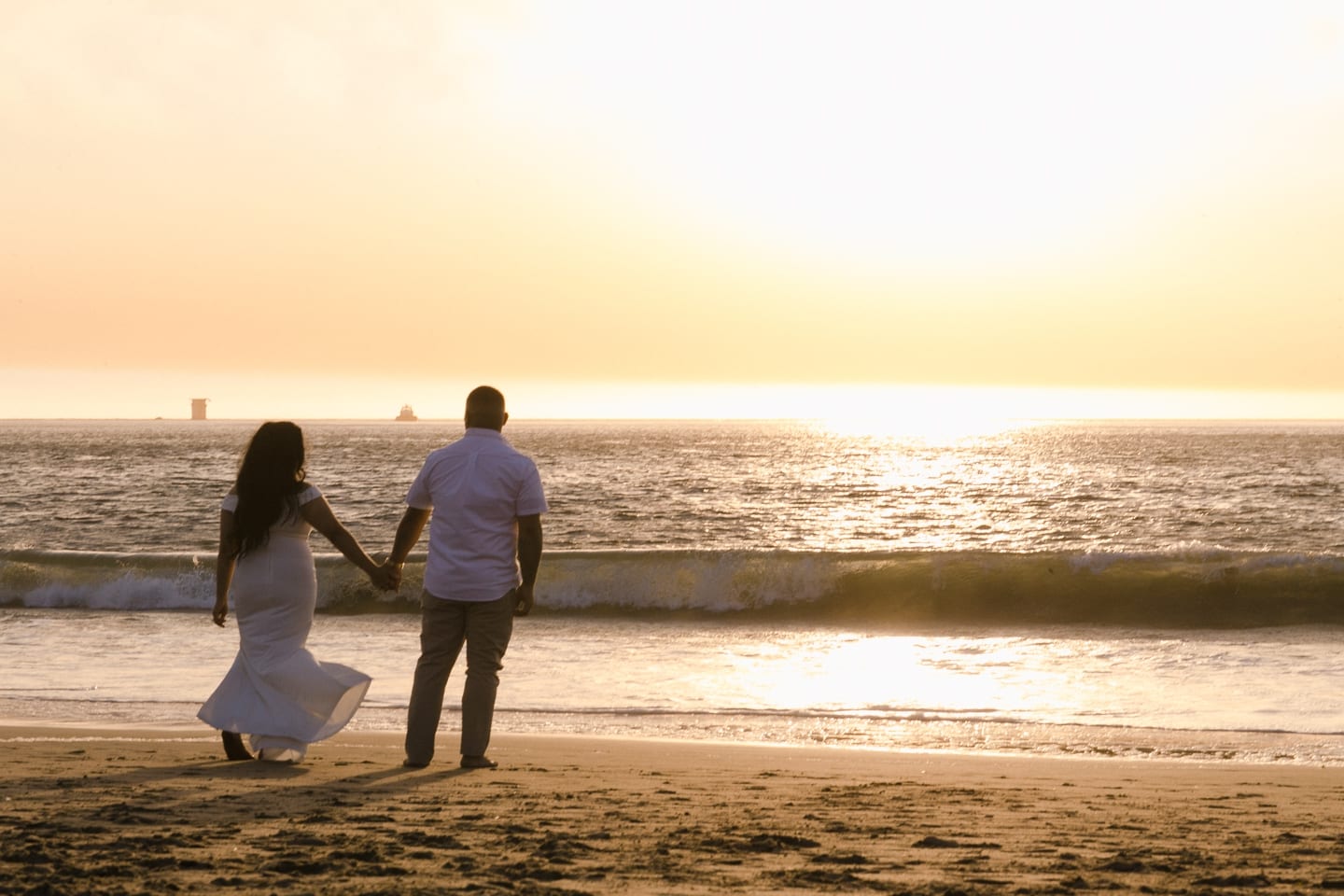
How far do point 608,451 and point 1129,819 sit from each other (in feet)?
291

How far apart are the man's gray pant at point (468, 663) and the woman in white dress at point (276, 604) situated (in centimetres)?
30

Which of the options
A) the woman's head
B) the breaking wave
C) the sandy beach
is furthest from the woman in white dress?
the breaking wave

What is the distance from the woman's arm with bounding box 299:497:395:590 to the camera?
6125 mm

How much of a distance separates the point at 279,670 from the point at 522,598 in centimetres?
117

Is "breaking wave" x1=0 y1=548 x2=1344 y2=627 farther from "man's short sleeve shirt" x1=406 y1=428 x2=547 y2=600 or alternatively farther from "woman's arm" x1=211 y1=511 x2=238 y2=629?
"woman's arm" x1=211 y1=511 x2=238 y2=629

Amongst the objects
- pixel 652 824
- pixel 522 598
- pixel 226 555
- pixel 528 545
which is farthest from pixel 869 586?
pixel 652 824

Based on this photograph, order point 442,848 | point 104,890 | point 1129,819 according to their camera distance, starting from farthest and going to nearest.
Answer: point 1129,819 < point 442,848 < point 104,890

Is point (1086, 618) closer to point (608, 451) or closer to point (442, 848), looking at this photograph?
point (442, 848)

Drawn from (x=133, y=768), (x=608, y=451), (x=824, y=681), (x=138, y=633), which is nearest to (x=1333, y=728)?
(x=824, y=681)

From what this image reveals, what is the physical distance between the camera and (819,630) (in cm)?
1554

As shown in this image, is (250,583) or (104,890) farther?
(250,583)

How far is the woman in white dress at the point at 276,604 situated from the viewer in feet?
20.2

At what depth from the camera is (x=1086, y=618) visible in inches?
673

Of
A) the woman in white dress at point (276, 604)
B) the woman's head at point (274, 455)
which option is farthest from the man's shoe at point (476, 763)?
the woman's head at point (274, 455)
